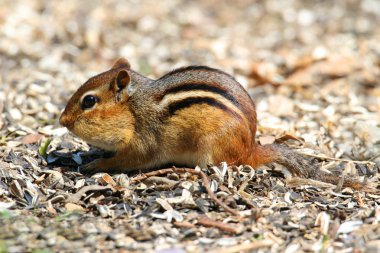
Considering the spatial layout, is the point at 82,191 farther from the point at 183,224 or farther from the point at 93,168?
the point at 183,224

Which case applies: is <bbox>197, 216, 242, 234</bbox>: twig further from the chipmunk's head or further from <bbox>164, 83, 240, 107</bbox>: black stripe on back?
the chipmunk's head

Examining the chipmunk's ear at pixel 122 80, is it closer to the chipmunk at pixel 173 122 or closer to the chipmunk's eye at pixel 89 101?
the chipmunk at pixel 173 122

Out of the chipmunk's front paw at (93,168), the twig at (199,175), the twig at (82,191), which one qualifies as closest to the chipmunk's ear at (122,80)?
the chipmunk's front paw at (93,168)

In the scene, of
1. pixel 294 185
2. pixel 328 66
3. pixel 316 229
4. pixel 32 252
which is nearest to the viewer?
pixel 32 252

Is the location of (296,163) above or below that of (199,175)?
above

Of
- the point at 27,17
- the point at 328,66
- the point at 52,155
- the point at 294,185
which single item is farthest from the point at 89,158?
the point at 27,17

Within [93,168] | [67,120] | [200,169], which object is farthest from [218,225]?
[67,120]

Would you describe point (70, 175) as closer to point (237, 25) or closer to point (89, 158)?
point (89, 158)
